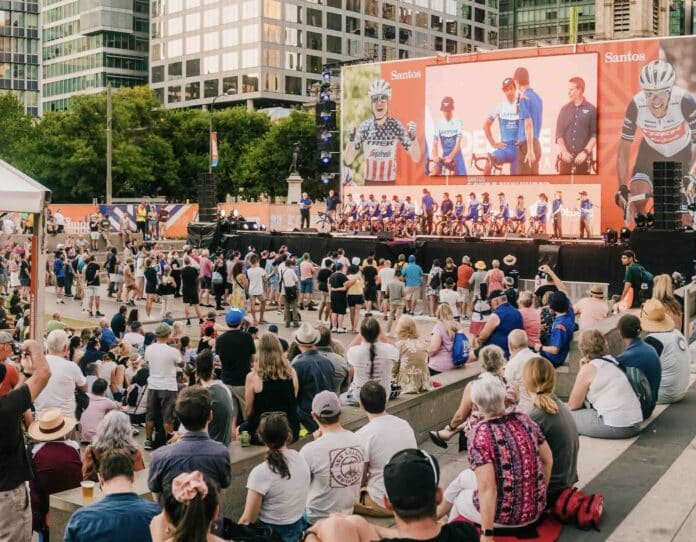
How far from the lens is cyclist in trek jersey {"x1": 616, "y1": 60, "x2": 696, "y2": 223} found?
94.2 ft

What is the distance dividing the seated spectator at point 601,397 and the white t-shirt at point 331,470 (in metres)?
3.25

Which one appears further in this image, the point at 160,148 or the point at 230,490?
the point at 160,148

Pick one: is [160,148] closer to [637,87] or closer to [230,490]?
[637,87]

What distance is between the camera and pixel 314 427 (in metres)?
7.63

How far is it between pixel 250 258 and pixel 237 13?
81.3 m

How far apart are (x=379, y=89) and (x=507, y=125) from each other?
644 centimetres

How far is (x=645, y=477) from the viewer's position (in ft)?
24.3

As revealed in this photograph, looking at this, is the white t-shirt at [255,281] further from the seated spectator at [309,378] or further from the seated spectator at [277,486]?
the seated spectator at [277,486]

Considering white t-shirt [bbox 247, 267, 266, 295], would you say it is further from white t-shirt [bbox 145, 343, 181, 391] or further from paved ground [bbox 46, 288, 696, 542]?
paved ground [bbox 46, 288, 696, 542]

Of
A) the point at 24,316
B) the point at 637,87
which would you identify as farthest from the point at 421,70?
the point at 24,316

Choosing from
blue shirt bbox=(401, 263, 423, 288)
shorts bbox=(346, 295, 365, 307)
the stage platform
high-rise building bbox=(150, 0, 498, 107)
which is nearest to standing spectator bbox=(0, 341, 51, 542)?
shorts bbox=(346, 295, 365, 307)

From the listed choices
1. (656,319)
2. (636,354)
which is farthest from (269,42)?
(636,354)

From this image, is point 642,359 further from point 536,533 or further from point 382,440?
point 382,440

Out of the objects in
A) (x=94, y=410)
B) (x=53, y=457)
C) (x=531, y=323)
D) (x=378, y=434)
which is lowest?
(x=94, y=410)
